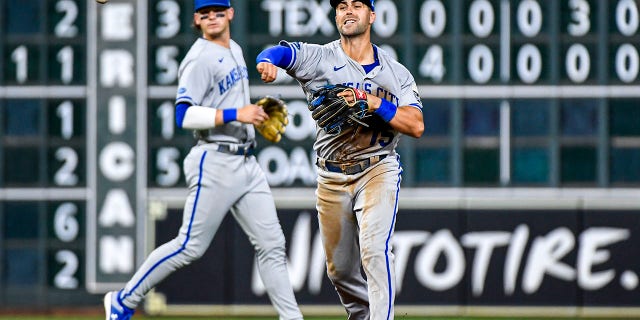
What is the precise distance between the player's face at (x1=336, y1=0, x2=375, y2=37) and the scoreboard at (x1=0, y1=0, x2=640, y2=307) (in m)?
3.25

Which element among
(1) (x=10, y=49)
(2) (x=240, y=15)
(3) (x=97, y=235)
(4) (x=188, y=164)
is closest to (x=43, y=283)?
(3) (x=97, y=235)

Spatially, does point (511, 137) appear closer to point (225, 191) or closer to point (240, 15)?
point (240, 15)

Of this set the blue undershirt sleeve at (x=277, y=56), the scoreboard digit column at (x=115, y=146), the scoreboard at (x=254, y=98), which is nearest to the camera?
the blue undershirt sleeve at (x=277, y=56)

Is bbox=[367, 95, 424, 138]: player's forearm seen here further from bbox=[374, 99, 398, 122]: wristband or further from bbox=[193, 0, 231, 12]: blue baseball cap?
bbox=[193, 0, 231, 12]: blue baseball cap

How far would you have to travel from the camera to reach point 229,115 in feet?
23.2

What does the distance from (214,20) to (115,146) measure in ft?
9.78

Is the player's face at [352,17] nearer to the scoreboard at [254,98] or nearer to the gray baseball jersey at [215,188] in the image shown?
the gray baseball jersey at [215,188]

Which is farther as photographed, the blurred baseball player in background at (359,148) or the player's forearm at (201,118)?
the player's forearm at (201,118)

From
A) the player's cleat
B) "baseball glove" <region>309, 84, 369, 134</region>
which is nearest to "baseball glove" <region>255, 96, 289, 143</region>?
"baseball glove" <region>309, 84, 369, 134</region>

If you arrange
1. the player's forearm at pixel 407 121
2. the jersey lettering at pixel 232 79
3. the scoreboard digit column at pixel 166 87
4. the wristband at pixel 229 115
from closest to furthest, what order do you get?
1. the player's forearm at pixel 407 121
2. the wristband at pixel 229 115
3. the jersey lettering at pixel 232 79
4. the scoreboard digit column at pixel 166 87

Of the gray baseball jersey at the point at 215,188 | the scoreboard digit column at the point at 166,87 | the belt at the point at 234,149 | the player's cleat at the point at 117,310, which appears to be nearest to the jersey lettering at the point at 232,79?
the gray baseball jersey at the point at 215,188

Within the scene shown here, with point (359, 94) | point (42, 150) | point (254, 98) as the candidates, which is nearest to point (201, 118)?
point (359, 94)

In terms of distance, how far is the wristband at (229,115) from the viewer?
704cm

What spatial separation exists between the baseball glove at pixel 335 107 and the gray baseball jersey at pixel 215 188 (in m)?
0.80
